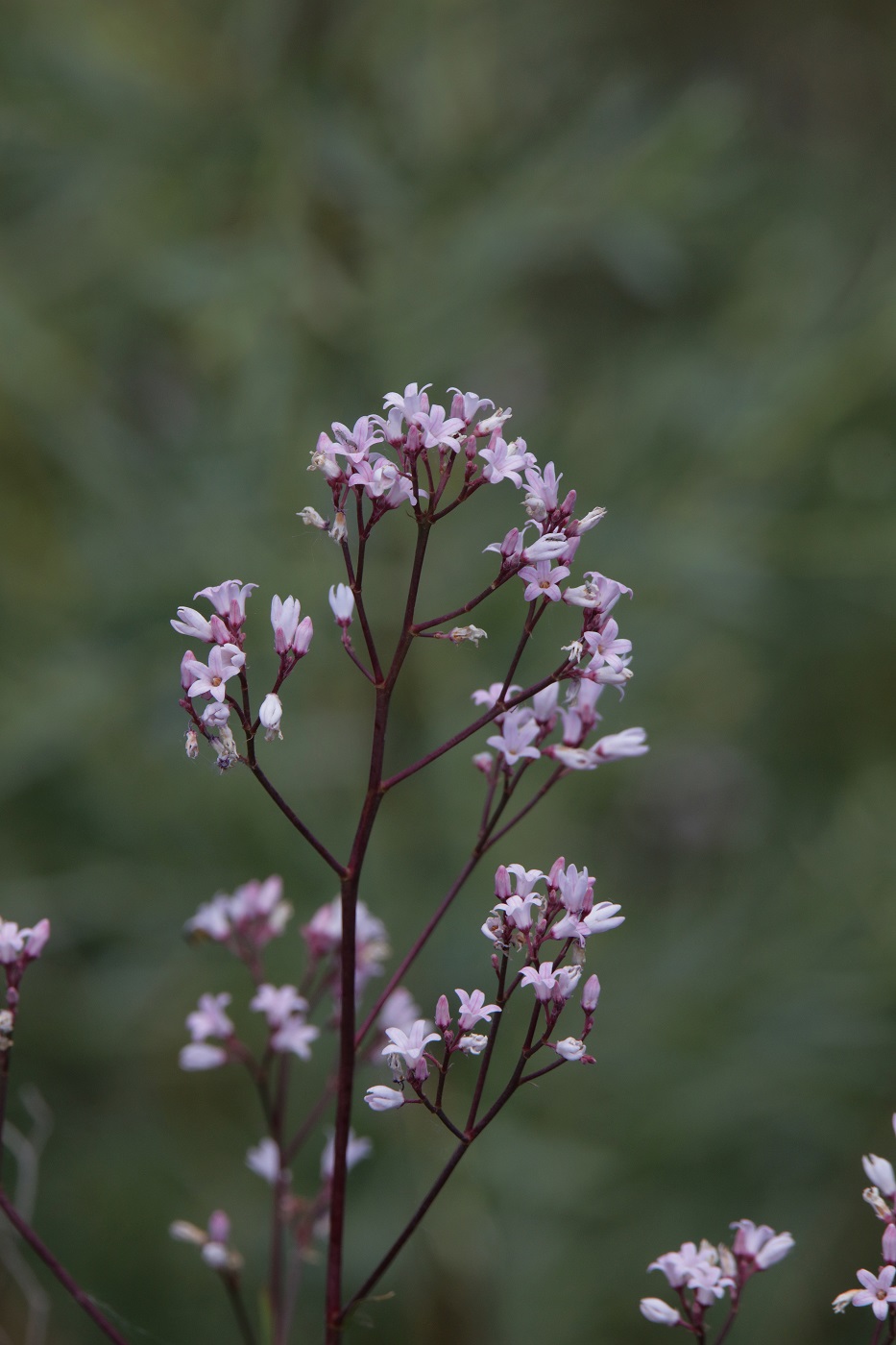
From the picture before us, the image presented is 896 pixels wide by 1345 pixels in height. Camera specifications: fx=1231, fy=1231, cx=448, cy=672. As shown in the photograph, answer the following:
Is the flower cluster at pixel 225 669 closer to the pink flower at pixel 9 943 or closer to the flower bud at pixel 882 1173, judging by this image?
the pink flower at pixel 9 943

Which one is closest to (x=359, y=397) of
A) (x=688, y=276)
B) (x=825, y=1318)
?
(x=688, y=276)

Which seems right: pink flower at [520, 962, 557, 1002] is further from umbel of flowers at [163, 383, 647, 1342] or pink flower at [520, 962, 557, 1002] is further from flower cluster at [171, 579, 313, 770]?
flower cluster at [171, 579, 313, 770]

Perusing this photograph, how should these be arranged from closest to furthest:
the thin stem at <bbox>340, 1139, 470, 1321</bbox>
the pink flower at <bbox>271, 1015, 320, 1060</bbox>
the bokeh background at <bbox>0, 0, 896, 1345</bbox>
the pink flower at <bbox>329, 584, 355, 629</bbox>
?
the thin stem at <bbox>340, 1139, 470, 1321</bbox>
the pink flower at <bbox>329, 584, 355, 629</bbox>
the pink flower at <bbox>271, 1015, 320, 1060</bbox>
the bokeh background at <bbox>0, 0, 896, 1345</bbox>

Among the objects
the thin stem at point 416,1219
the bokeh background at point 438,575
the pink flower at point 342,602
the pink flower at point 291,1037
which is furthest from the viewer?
the bokeh background at point 438,575

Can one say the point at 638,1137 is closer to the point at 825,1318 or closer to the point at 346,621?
the point at 825,1318

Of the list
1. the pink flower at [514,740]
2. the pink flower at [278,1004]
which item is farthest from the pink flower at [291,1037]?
the pink flower at [514,740]

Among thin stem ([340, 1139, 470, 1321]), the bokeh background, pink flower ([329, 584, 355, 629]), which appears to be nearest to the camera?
thin stem ([340, 1139, 470, 1321])

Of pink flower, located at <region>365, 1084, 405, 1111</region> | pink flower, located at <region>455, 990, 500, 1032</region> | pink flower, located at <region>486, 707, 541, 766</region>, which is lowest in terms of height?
pink flower, located at <region>365, 1084, 405, 1111</region>

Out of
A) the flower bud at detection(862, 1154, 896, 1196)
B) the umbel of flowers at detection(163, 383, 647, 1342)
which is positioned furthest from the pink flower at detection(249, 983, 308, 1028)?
the flower bud at detection(862, 1154, 896, 1196)
